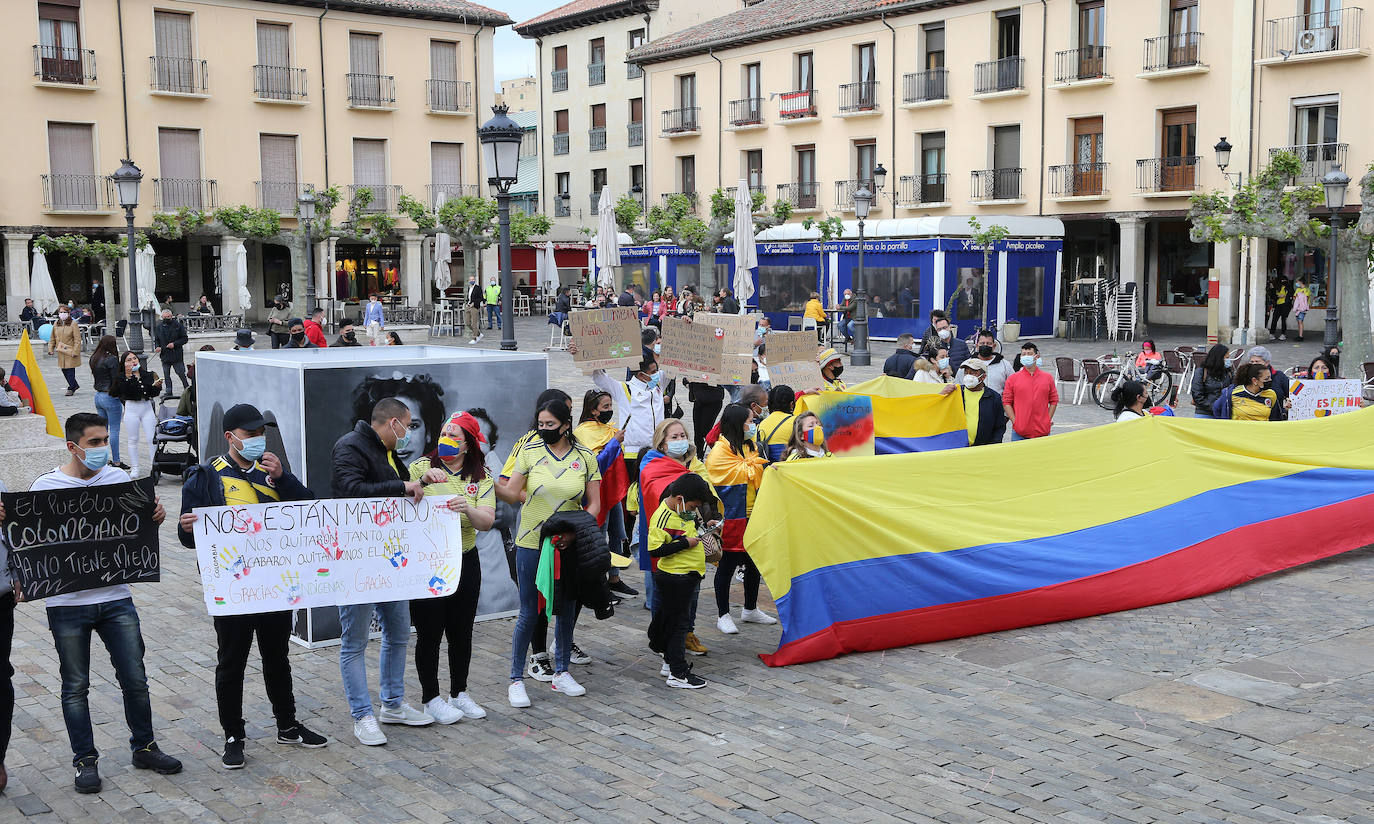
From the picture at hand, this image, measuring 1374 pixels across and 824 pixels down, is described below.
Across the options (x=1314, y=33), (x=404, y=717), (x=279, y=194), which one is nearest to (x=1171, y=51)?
(x=1314, y=33)

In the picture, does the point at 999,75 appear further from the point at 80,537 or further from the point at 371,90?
the point at 80,537

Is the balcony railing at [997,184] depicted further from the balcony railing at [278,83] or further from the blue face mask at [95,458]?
the blue face mask at [95,458]

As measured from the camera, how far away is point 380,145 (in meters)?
44.8

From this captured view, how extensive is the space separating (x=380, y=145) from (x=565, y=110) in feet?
42.8

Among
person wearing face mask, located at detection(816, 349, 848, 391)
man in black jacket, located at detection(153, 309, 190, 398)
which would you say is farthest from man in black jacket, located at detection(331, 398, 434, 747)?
man in black jacket, located at detection(153, 309, 190, 398)

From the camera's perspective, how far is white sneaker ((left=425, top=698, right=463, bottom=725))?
6.57 meters

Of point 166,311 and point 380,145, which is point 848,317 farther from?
point 380,145

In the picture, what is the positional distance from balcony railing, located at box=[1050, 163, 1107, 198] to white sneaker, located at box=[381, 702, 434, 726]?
33628mm

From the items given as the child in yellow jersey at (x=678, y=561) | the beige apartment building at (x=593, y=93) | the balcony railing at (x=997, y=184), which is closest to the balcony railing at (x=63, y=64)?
the beige apartment building at (x=593, y=93)

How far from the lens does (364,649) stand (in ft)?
20.8

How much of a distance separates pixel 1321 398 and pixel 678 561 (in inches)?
329

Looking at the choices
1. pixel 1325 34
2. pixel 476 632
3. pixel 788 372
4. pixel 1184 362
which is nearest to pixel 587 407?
pixel 476 632

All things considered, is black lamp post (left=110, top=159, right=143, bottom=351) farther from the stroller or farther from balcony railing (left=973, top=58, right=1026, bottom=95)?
balcony railing (left=973, top=58, right=1026, bottom=95)

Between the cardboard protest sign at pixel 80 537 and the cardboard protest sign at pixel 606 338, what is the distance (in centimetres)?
594
